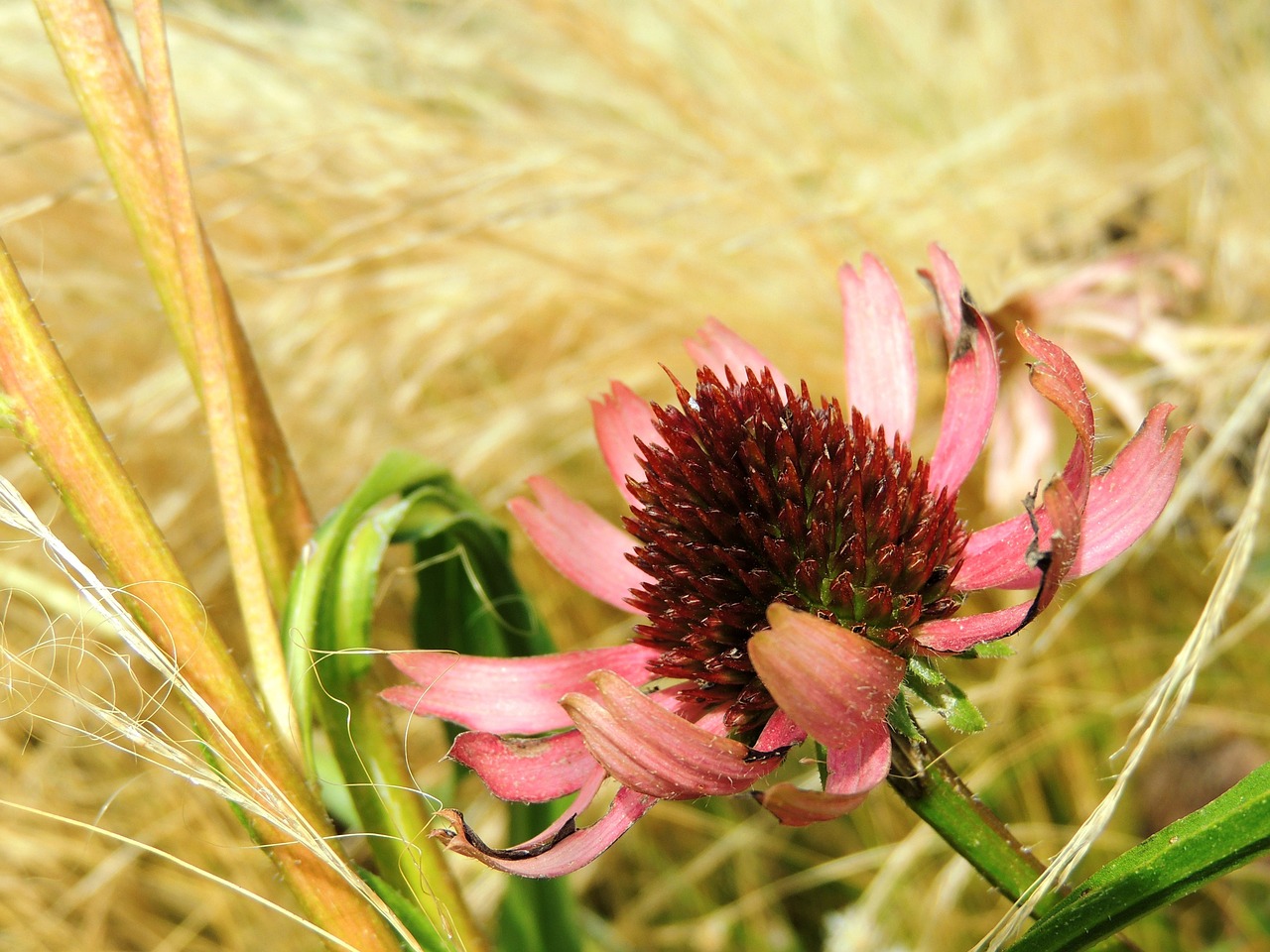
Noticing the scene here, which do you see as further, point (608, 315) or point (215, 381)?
point (608, 315)

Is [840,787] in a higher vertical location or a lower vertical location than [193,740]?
lower

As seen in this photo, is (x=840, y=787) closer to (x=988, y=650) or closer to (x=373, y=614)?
(x=988, y=650)

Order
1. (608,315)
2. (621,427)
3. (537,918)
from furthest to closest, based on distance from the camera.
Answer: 1. (608,315)
2. (537,918)
3. (621,427)

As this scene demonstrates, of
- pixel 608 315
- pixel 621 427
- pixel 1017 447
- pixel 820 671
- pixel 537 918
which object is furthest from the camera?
pixel 608 315

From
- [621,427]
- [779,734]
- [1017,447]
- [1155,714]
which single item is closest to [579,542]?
[621,427]

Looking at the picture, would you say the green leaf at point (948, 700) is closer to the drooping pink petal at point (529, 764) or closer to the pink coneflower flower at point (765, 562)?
the pink coneflower flower at point (765, 562)

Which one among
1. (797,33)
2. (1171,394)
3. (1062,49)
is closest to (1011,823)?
(1171,394)

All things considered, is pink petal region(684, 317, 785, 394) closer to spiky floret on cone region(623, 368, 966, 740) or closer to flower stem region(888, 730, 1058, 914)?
spiky floret on cone region(623, 368, 966, 740)
